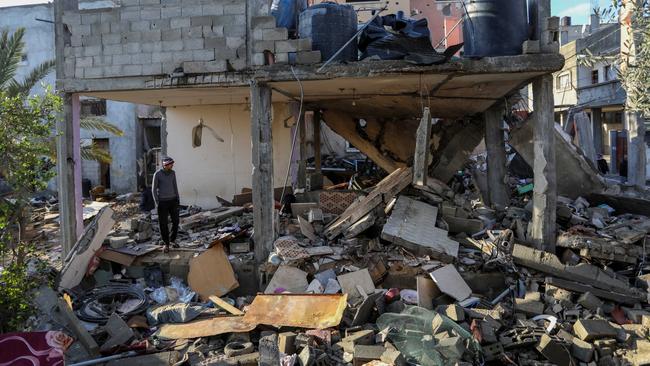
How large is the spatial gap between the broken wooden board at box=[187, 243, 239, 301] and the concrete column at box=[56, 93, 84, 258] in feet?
8.20

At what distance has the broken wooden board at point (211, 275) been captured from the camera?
8688mm

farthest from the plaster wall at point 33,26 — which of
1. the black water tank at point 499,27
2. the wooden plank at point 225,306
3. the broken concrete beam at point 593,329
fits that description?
the broken concrete beam at point 593,329

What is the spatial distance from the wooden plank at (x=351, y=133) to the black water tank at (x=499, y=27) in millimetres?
5749

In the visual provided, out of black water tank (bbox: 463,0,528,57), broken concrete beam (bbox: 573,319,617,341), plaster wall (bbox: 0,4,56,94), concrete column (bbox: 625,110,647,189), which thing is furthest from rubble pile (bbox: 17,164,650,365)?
plaster wall (bbox: 0,4,56,94)

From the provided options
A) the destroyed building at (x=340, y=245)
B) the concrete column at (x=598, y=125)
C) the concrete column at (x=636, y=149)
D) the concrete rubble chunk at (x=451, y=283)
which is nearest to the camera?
the destroyed building at (x=340, y=245)

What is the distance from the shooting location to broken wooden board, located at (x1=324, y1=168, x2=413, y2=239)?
9317mm

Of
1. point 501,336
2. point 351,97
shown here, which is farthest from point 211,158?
point 501,336

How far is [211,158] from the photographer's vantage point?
14.2 meters

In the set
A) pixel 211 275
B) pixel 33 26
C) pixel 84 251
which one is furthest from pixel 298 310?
pixel 33 26

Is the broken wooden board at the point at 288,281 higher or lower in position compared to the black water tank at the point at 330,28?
lower

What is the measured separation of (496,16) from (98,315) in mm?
7500

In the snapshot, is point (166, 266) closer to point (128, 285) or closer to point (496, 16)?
point (128, 285)

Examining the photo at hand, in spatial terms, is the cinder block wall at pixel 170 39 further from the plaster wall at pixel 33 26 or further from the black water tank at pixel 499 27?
the plaster wall at pixel 33 26

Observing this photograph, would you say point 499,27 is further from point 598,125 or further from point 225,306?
point 598,125
